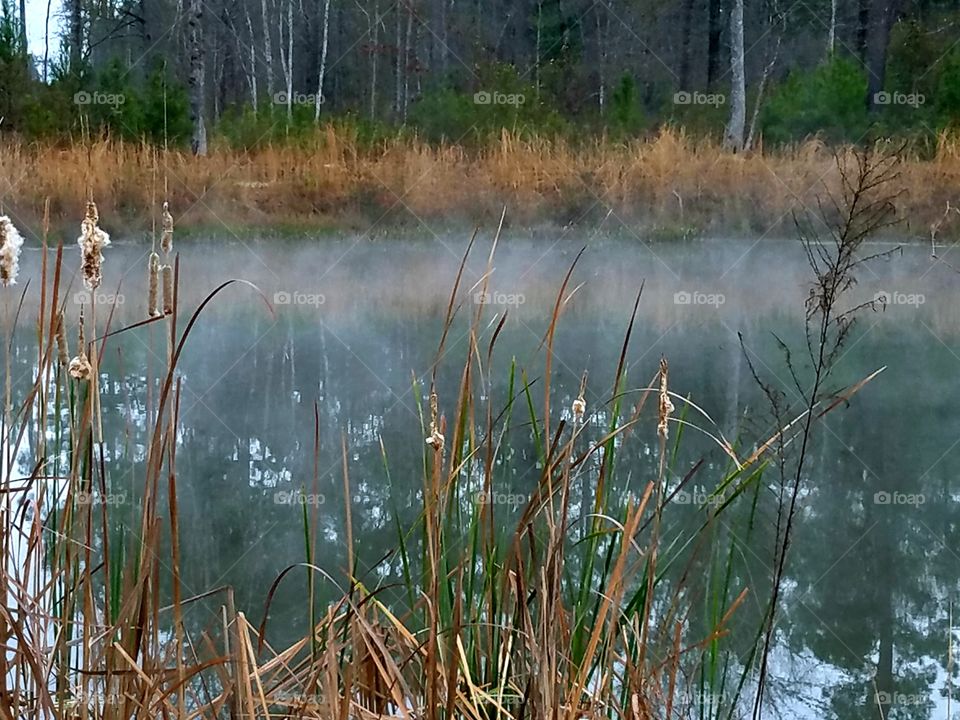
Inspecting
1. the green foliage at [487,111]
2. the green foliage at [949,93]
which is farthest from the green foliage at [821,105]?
the green foliage at [487,111]

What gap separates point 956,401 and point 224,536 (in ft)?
6.05

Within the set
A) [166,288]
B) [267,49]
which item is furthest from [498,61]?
[166,288]

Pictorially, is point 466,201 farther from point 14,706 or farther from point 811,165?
point 14,706

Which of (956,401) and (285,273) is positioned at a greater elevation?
(285,273)

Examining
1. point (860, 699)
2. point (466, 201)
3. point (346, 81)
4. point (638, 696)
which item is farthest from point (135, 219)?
point (638, 696)

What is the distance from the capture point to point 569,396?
2490 millimetres

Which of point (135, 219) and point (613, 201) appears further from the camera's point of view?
point (613, 201)

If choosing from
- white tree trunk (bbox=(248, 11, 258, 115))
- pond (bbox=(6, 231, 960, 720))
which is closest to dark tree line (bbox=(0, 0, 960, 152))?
white tree trunk (bbox=(248, 11, 258, 115))

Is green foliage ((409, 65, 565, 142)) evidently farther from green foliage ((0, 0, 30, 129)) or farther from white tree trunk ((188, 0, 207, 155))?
green foliage ((0, 0, 30, 129))

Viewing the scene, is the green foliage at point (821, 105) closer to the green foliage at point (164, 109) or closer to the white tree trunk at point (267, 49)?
the white tree trunk at point (267, 49)

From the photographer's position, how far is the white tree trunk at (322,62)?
2.48 m

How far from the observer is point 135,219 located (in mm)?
2525

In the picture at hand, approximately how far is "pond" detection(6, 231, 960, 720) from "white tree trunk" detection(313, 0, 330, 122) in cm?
36

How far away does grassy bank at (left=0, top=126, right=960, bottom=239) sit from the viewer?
8.16 feet
